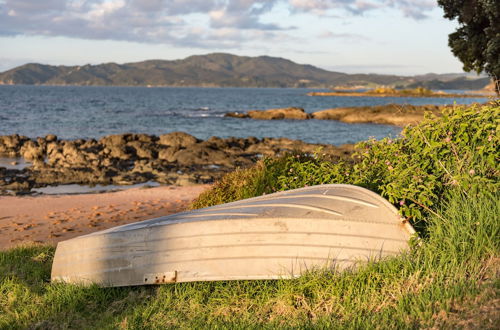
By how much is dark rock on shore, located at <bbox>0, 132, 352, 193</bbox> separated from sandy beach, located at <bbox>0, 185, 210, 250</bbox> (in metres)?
2.57

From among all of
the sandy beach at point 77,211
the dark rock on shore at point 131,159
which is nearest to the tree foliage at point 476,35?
the dark rock on shore at point 131,159

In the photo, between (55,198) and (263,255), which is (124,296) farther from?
(55,198)

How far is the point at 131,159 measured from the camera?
20953 millimetres

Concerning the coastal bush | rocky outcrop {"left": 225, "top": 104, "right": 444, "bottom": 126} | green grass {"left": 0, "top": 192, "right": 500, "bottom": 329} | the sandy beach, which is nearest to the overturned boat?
green grass {"left": 0, "top": 192, "right": 500, "bottom": 329}

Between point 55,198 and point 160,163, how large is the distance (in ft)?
22.8

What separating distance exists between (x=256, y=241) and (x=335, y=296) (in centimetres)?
91

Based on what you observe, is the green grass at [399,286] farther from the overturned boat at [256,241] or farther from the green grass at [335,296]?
the overturned boat at [256,241]

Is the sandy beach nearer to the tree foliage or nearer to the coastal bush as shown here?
the coastal bush

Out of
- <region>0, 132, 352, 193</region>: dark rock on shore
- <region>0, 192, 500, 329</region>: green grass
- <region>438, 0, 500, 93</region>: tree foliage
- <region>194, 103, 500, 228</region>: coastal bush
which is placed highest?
<region>438, 0, 500, 93</region>: tree foliage

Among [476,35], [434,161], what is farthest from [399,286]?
[476,35]

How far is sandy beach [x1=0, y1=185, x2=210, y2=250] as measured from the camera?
8695 millimetres

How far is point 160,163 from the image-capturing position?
1928cm

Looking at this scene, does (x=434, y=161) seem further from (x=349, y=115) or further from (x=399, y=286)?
(x=349, y=115)

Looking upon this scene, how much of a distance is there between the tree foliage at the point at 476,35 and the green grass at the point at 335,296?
1236 centimetres
